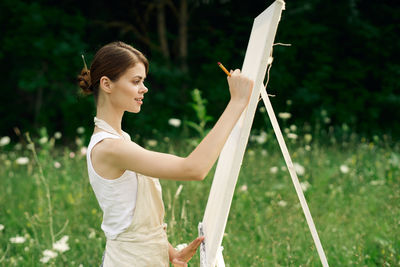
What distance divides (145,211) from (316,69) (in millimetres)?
6695

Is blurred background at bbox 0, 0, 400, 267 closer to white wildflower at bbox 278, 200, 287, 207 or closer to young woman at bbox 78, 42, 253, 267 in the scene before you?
white wildflower at bbox 278, 200, 287, 207

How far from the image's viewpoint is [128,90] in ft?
4.75

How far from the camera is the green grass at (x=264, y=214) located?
7.85ft

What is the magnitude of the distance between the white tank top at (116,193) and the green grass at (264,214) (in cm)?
77

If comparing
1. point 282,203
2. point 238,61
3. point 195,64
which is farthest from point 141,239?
point 195,64

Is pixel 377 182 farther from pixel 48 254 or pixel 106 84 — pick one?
pixel 106 84

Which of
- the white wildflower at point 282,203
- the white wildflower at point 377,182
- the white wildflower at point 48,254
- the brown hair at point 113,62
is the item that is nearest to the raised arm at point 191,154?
the brown hair at point 113,62

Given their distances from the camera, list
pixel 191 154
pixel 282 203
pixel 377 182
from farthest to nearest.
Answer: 1. pixel 377 182
2. pixel 282 203
3. pixel 191 154

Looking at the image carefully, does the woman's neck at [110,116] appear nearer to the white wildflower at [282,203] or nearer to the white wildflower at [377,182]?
the white wildflower at [282,203]

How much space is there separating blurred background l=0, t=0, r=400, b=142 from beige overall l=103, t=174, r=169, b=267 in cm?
571

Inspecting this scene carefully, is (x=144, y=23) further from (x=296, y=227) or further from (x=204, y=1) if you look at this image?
(x=296, y=227)

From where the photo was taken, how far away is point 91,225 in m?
2.94

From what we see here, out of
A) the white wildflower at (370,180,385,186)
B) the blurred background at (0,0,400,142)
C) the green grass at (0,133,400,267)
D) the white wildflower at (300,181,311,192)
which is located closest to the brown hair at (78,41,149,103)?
the green grass at (0,133,400,267)

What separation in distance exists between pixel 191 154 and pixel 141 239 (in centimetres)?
37
